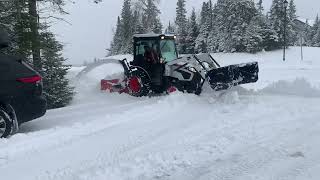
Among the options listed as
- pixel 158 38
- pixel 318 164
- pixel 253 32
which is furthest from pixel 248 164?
pixel 253 32

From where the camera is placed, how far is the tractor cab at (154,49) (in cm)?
1430

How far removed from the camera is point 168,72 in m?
13.7

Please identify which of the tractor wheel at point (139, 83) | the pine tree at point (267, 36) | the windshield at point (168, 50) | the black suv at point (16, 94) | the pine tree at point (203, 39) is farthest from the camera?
the pine tree at point (203, 39)

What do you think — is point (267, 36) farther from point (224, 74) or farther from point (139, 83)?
point (224, 74)

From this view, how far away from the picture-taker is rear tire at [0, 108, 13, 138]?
7836 mm

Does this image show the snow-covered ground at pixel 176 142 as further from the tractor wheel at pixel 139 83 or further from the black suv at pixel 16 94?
the tractor wheel at pixel 139 83

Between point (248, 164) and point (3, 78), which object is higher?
point (3, 78)

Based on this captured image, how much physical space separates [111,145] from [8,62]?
8.46 ft

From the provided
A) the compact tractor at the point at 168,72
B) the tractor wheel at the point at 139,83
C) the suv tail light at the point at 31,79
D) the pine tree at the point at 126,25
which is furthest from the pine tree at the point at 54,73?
the pine tree at the point at 126,25

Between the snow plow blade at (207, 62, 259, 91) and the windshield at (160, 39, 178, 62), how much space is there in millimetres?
2612

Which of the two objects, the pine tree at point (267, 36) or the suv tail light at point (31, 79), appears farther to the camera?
the pine tree at point (267, 36)

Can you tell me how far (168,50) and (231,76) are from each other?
10.6ft

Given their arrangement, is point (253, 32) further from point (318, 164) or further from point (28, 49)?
point (318, 164)

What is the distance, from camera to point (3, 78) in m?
8.05
